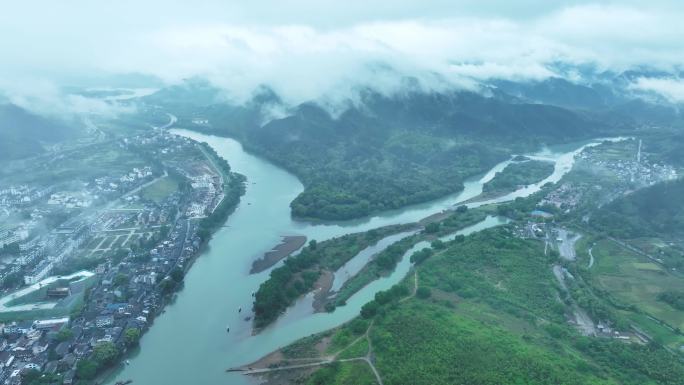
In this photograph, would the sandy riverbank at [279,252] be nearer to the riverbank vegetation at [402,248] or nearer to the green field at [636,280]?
the riverbank vegetation at [402,248]

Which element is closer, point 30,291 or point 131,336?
point 131,336

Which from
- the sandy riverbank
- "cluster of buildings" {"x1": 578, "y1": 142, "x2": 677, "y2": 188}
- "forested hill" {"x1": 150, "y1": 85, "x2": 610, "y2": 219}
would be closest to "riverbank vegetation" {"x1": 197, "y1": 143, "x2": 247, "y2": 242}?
the sandy riverbank

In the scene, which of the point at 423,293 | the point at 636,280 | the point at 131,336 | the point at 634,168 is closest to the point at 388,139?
the point at 634,168

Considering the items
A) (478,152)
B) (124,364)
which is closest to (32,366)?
(124,364)

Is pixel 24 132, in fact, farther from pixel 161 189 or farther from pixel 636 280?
pixel 636 280

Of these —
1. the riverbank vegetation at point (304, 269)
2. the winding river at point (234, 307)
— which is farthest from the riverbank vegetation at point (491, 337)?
the riverbank vegetation at point (304, 269)

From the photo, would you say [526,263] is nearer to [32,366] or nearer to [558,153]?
[32,366]
